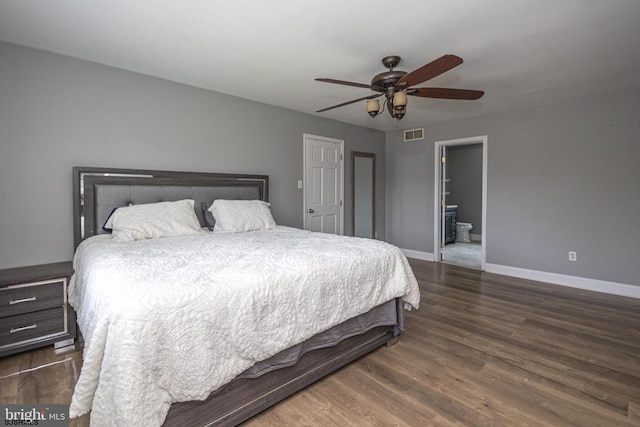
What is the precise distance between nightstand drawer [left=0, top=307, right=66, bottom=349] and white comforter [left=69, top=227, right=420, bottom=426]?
0.22m

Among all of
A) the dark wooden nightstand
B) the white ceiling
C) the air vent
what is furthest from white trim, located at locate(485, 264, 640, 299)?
the dark wooden nightstand

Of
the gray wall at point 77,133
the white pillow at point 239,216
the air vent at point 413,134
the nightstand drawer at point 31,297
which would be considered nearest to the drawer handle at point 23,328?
the nightstand drawer at point 31,297

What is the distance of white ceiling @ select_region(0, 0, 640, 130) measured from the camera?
2.05m

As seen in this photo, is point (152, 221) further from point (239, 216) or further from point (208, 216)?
point (239, 216)

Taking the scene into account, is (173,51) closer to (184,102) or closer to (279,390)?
(184,102)

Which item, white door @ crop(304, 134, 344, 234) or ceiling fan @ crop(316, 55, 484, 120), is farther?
white door @ crop(304, 134, 344, 234)

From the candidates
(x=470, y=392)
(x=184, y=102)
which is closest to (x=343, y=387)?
(x=470, y=392)

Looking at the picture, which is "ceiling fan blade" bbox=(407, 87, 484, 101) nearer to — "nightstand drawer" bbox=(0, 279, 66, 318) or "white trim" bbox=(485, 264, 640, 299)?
"white trim" bbox=(485, 264, 640, 299)

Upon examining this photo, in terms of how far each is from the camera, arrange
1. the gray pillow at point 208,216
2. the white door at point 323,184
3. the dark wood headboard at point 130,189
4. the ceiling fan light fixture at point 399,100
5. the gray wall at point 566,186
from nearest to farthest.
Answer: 1. the ceiling fan light fixture at point 399,100
2. the dark wood headboard at point 130,189
3. the gray pillow at point 208,216
4. the gray wall at point 566,186
5. the white door at point 323,184

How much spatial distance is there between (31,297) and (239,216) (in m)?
1.75

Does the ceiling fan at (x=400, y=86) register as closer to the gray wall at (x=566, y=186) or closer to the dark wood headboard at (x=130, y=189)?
the dark wood headboard at (x=130, y=189)

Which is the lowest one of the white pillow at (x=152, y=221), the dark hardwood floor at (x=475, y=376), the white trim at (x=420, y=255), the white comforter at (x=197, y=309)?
the dark hardwood floor at (x=475, y=376)

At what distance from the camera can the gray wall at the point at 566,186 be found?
3723 millimetres

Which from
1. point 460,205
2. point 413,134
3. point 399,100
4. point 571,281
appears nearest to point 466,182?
point 460,205
